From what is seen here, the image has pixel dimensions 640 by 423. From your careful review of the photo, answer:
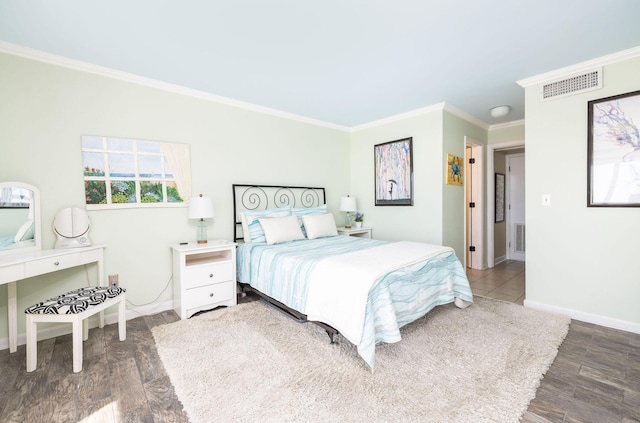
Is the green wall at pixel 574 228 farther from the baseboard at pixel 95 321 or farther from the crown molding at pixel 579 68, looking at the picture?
the baseboard at pixel 95 321

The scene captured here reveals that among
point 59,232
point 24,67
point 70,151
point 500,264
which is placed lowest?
point 500,264

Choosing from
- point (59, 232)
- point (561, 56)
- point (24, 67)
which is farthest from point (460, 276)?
point (24, 67)

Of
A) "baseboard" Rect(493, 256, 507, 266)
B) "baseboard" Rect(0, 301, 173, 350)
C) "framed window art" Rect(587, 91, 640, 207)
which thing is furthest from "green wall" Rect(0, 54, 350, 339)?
"baseboard" Rect(493, 256, 507, 266)

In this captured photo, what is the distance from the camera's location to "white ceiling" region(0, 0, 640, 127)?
1842 millimetres

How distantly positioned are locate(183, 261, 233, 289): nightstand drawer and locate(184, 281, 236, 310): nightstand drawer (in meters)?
0.05

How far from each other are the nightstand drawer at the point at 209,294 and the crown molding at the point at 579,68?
12.5ft

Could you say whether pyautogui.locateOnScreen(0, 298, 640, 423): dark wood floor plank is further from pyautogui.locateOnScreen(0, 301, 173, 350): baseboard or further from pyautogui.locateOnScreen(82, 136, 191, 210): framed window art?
pyautogui.locateOnScreen(82, 136, 191, 210): framed window art

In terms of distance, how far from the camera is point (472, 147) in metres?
4.69

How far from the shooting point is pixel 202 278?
9.30 ft

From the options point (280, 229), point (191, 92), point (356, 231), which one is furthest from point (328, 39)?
point (356, 231)

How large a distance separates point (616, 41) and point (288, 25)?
104 inches

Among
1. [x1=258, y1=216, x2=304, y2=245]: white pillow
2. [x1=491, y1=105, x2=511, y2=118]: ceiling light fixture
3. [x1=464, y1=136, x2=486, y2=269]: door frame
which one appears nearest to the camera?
[x1=258, y1=216, x2=304, y2=245]: white pillow

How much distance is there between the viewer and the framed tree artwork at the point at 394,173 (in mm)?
4047

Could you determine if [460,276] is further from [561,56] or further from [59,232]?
[59,232]
